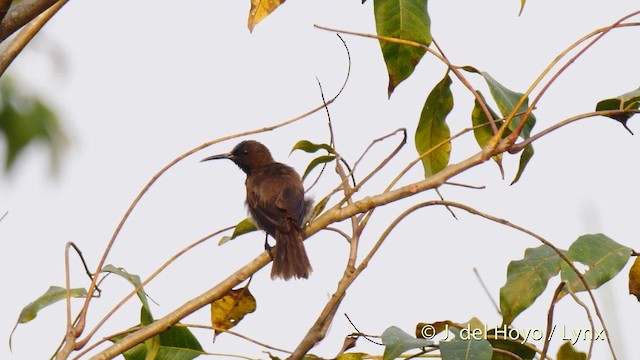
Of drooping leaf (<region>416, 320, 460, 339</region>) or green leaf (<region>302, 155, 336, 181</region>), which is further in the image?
green leaf (<region>302, 155, 336, 181</region>)

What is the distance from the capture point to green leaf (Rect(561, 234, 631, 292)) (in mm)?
2699

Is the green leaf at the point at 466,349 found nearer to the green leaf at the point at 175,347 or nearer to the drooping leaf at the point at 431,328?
the drooping leaf at the point at 431,328

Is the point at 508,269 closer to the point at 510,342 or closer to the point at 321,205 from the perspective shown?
the point at 510,342

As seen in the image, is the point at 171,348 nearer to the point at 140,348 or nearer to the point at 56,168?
the point at 140,348

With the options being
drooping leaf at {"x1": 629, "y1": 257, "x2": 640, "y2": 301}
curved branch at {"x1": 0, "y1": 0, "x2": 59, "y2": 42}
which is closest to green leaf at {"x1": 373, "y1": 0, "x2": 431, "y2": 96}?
drooping leaf at {"x1": 629, "y1": 257, "x2": 640, "y2": 301}

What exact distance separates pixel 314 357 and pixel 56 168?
6916 millimetres

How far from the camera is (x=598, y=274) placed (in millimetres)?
2701

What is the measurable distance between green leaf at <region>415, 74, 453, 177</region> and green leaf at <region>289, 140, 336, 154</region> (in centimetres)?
31

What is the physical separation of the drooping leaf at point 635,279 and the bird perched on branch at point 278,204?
Result: 89.5 inches

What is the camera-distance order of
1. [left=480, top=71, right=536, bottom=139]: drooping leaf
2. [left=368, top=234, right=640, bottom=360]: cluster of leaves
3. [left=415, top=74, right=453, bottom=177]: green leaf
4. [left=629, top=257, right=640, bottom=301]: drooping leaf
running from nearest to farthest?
[left=368, top=234, right=640, bottom=360]: cluster of leaves, [left=629, top=257, right=640, bottom=301]: drooping leaf, [left=480, top=71, right=536, bottom=139]: drooping leaf, [left=415, top=74, right=453, bottom=177]: green leaf

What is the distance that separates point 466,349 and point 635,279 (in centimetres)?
67

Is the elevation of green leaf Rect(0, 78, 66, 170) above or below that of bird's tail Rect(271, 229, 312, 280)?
above

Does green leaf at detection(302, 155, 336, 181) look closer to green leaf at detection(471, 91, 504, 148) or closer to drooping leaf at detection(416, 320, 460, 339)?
green leaf at detection(471, 91, 504, 148)

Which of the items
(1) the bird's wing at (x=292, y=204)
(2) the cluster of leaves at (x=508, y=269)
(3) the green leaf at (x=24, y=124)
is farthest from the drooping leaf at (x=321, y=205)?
(3) the green leaf at (x=24, y=124)
